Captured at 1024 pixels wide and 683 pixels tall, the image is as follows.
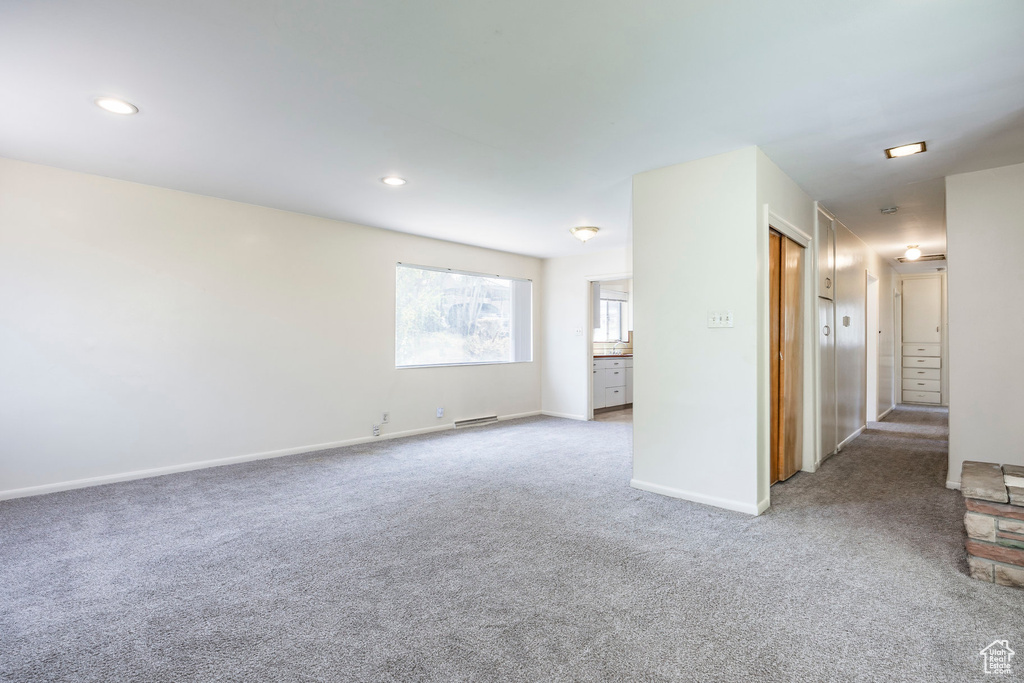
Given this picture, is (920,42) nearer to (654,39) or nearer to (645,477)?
(654,39)

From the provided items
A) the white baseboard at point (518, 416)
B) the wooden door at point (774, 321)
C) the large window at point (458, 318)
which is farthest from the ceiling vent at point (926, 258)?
the white baseboard at point (518, 416)

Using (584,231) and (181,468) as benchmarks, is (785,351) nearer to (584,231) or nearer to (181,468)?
(584,231)

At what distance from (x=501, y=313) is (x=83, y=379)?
14.8ft

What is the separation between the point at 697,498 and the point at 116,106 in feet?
13.9

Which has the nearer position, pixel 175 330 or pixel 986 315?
pixel 986 315

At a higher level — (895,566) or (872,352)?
(872,352)

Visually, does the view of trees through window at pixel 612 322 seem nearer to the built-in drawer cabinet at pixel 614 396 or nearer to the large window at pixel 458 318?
the built-in drawer cabinet at pixel 614 396

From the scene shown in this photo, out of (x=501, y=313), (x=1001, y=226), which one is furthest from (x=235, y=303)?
(x=1001, y=226)

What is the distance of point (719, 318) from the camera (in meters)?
3.19

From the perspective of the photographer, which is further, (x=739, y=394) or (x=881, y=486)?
(x=881, y=486)

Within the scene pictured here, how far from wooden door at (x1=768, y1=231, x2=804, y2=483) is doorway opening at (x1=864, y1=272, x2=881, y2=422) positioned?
11.6ft

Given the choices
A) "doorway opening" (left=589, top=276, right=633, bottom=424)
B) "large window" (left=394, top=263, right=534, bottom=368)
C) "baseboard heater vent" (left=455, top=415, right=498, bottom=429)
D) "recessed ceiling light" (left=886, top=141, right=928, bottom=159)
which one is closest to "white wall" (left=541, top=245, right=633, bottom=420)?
"doorway opening" (left=589, top=276, right=633, bottom=424)

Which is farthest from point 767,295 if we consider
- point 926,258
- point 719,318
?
point 926,258

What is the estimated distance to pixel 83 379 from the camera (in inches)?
144
